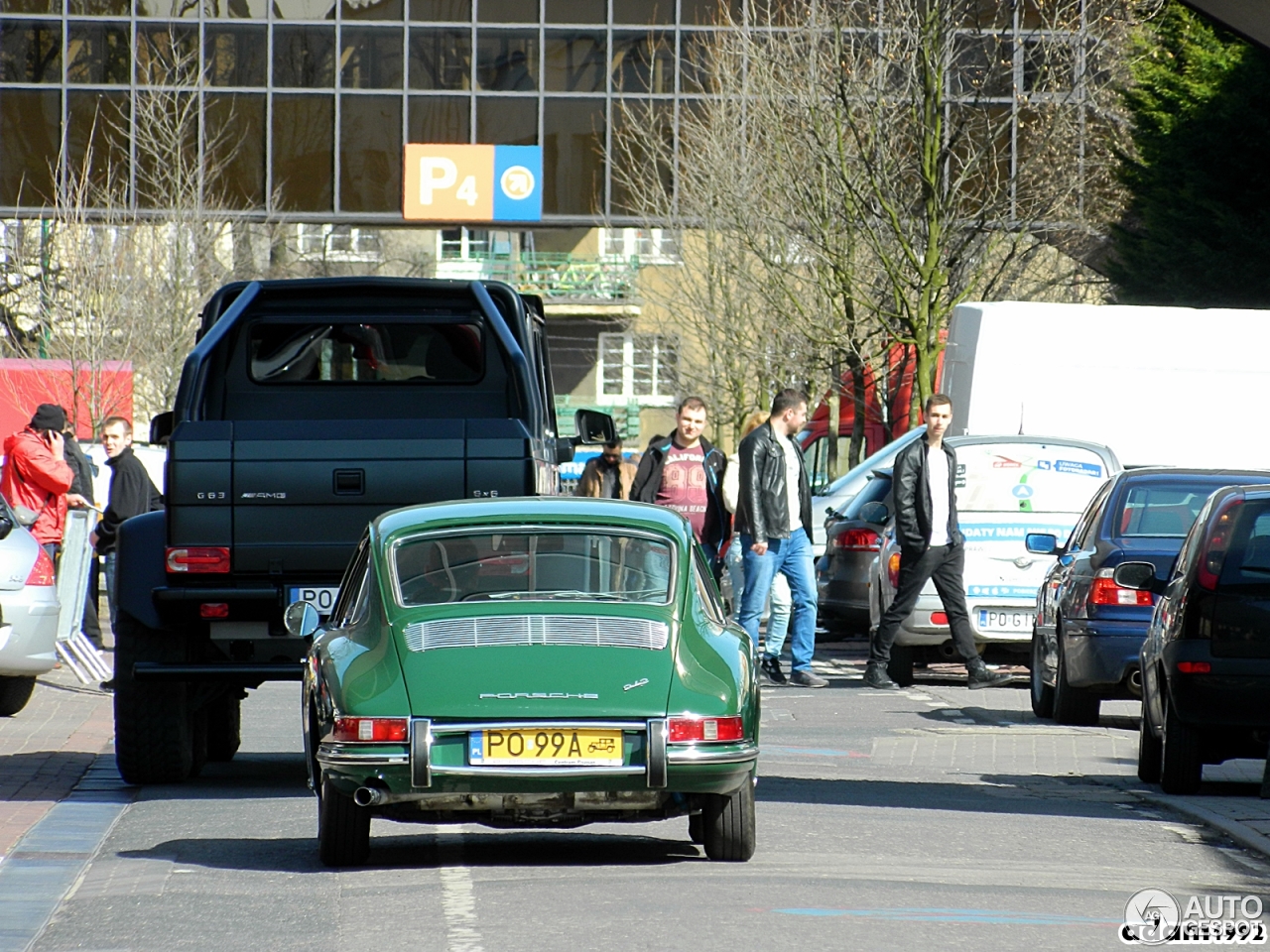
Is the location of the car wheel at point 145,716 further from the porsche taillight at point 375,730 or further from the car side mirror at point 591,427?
the car side mirror at point 591,427

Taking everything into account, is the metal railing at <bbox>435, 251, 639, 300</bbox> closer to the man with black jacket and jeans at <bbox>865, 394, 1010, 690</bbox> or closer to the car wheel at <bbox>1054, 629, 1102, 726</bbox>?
the man with black jacket and jeans at <bbox>865, 394, 1010, 690</bbox>

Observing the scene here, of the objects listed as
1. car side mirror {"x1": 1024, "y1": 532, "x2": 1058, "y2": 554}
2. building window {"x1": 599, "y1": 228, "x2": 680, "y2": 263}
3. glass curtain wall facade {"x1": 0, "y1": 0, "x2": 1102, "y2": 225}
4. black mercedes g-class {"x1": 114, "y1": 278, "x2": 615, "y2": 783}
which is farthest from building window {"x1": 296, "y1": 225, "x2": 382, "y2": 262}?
black mercedes g-class {"x1": 114, "y1": 278, "x2": 615, "y2": 783}

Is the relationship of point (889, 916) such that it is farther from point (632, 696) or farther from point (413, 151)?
point (413, 151)

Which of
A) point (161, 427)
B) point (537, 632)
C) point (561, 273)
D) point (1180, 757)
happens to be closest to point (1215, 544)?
point (1180, 757)

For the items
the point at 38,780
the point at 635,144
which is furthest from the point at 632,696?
the point at 635,144

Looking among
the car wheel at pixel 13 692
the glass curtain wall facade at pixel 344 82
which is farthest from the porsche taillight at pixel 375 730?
the glass curtain wall facade at pixel 344 82

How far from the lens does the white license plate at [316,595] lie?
10211mm

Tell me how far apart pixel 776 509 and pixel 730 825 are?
27.1ft

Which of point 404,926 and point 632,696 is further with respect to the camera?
point 632,696

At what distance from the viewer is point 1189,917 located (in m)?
7.21

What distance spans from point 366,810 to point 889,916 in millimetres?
1888

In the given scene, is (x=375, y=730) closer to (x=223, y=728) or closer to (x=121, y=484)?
(x=223, y=728)

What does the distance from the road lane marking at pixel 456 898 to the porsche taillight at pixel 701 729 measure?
0.84m

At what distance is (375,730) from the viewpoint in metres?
7.58
